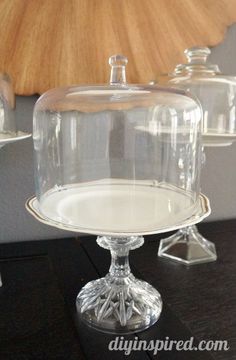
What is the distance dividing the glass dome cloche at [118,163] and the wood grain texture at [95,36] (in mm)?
167

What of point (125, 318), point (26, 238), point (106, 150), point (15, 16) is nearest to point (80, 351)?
point (125, 318)

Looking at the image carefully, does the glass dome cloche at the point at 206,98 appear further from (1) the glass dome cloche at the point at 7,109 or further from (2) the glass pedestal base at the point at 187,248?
(1) the glass dome cloche at the point at 7,109

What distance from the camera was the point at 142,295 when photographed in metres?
0.49

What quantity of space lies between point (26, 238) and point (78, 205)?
31cm

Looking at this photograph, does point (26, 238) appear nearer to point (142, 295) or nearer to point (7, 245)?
point (7, 245)

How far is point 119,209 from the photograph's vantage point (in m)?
0.41

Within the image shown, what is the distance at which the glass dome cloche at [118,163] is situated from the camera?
451mm

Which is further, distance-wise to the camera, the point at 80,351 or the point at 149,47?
the point at 149,47

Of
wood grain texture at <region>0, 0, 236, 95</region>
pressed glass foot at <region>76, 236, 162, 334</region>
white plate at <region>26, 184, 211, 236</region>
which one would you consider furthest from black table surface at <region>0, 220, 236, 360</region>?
wood grain texture at <region>0, 0, 236, 95</region>

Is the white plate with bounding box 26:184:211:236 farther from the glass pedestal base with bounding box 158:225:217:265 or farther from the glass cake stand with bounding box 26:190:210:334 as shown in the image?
the glass pedestal base with bounding box 158:225:217:265

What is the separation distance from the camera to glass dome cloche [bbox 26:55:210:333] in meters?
0.45

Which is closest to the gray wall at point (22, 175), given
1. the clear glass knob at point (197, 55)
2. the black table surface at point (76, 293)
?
the black table surface at point (76, 293)

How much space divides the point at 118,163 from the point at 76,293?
0.18 m

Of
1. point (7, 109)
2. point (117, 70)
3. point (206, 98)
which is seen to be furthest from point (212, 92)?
point (7, 109)
